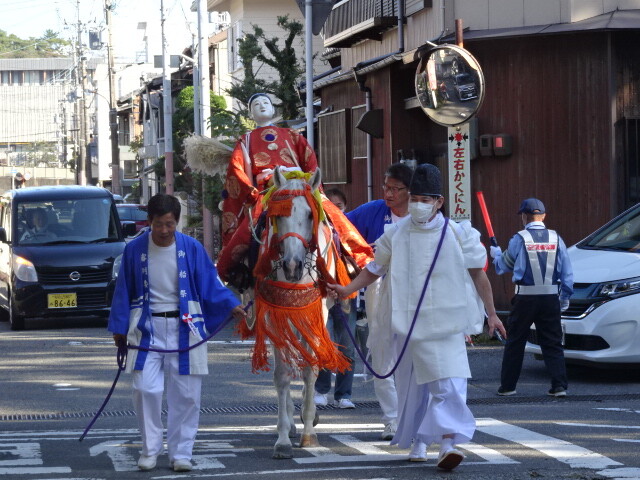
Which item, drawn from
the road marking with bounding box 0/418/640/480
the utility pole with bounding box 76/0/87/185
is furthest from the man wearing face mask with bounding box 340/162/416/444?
the utility pole with bounding box 76/0/87/185

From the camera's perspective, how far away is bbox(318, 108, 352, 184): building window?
78.8 ft

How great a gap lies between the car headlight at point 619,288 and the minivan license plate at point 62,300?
9559 millimetres

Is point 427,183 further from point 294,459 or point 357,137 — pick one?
point 357,137

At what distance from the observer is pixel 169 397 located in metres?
7.68

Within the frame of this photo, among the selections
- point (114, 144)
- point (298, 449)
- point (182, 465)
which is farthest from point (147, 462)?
point (114, 144)

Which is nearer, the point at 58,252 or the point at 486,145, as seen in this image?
the point at 486,145

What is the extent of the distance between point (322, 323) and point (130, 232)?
11.8m

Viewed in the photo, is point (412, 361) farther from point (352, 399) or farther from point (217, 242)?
point (217, 242)

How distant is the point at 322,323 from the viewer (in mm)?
8312

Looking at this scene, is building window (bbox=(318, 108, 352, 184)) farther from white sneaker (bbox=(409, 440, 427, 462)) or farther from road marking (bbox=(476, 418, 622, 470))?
white sneaker (bbox=(409, 440, 427, 462))

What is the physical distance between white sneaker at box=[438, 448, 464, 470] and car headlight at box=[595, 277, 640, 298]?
503 centimetres

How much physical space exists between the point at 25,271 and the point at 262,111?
29.7ft

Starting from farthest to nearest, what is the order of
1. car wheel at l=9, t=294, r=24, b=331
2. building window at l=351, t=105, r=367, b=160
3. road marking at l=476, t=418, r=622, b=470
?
building window at l=351, t=105, r=367, b=160
car wheel at l=9, t=294, r=24, b=331
road marking at l=476, t=418, r=622, b=470

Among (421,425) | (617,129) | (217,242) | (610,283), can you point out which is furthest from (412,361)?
(217,242)
